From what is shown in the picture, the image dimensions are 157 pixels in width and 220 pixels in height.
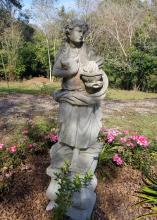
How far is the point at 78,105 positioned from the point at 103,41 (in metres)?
22.3

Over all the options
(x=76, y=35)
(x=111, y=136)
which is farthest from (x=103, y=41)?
(x=76, y=35)

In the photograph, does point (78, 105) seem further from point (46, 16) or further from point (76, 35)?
point (46, 16)

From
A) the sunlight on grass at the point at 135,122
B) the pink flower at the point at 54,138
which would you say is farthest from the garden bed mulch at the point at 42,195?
the sunlight on grass at the point at 135,122

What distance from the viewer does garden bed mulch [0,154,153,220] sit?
4.30 meters

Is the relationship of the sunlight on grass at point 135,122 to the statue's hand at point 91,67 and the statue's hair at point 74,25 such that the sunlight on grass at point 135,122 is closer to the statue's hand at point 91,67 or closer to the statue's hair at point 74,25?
the statue's hand at point 91,67

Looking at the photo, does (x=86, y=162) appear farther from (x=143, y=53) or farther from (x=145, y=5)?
(x=145, y=5)

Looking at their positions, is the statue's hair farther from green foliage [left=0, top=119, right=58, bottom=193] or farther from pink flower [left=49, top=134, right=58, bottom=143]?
pink flower [left=49, top=134, right=58, bottom=143]

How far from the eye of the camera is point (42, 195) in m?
4.61

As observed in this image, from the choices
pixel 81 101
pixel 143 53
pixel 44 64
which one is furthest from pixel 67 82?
pixel 44 64

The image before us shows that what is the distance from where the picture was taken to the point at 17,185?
4824 mm

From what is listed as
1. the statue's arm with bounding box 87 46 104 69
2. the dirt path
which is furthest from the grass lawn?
the statue's arm with bounding box 87 46 104 69

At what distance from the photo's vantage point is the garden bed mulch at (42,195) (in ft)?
14.1

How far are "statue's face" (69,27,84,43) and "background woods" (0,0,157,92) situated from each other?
55.1ft

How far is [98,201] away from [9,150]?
5.16ft
